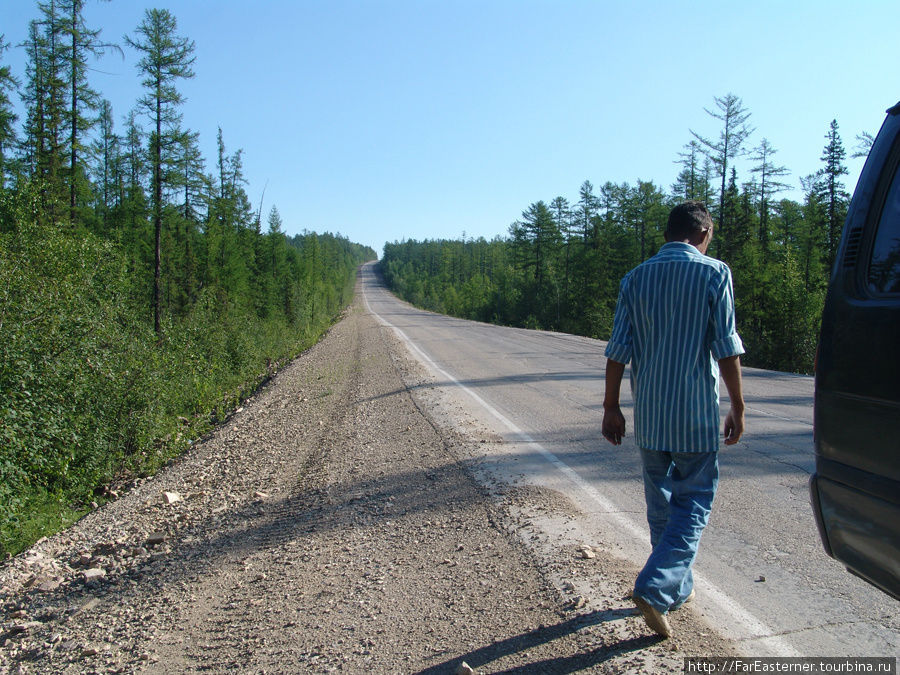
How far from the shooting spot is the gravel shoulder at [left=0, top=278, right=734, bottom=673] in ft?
9.47

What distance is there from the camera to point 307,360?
17203 millimetres

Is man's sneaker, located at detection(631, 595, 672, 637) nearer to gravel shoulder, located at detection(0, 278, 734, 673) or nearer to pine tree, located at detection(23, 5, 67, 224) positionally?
gravel shoulder, located at detection(0, 278, 734, 673)

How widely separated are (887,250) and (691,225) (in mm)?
878

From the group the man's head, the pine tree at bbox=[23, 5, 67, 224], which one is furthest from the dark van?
the pine tree at bbox=[23, 5, 67, 224]

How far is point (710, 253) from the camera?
39.2 meters

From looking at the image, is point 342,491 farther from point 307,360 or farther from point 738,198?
point 738,198

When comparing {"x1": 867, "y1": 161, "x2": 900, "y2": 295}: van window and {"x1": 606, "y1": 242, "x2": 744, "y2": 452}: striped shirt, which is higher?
{"x1": 867, "y1": 161, "x2": 900, "y2": 295}: van window

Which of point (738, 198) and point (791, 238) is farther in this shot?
point (791, 238)

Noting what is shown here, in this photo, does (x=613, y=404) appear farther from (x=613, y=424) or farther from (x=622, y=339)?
(x=622, y=339)

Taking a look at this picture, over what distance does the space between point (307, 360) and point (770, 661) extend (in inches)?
618

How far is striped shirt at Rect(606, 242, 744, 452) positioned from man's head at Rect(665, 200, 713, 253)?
0.30 feet

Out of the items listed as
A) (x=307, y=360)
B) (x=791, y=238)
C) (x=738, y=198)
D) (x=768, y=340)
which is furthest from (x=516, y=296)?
(x=307, y=360)

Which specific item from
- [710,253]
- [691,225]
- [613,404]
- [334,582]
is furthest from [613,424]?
[710,253]

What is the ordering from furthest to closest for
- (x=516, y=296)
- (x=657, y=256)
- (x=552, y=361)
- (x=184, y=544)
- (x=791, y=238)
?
(x=516, y=296)
(x=791, y=238)
(x=552, y=361)
(x=184, y=544)
(x=657, y=256)
